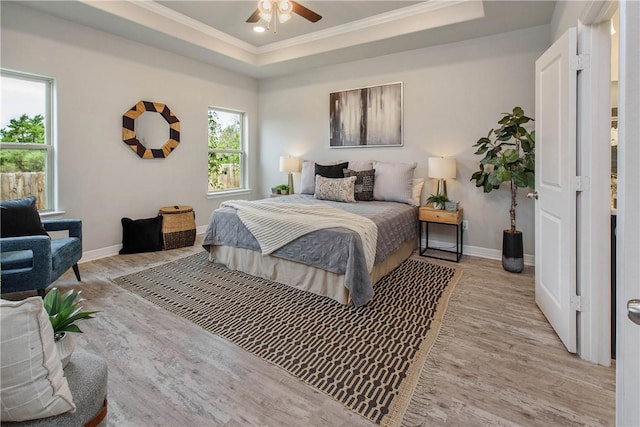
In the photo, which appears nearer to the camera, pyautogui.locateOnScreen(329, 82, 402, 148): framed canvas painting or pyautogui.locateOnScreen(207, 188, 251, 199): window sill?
pyautogui.locateOnScreen(329, 82, 402, 148): framed canvas painting

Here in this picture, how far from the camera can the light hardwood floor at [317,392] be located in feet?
4.95

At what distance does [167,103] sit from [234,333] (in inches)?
146

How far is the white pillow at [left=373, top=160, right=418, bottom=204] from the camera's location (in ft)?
13.6

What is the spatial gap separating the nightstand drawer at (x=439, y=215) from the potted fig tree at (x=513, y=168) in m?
0.45

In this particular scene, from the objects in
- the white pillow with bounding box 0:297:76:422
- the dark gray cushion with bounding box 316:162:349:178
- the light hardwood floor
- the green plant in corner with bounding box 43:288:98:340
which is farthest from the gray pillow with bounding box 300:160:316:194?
the white pillow with bounding box 0:297:76:422

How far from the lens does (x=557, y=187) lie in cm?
219

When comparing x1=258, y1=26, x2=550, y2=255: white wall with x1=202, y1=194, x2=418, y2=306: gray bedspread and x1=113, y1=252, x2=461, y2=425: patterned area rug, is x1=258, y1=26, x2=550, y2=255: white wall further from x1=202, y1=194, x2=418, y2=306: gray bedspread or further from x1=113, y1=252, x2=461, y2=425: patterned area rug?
x1=113, y1=252, x2=461, y2=425: patterned area rug

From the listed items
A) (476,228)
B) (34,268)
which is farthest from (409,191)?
(34,268)

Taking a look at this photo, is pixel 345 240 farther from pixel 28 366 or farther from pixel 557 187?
pixel 28 366

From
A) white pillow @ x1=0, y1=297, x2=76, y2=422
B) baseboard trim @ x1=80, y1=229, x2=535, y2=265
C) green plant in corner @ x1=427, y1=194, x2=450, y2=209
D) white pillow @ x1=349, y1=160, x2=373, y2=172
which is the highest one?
white pillow @ x1=349, y1=160, x2=373, y2=172

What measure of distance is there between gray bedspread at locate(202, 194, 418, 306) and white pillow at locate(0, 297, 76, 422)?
1.93 meters

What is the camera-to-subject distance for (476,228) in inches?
162

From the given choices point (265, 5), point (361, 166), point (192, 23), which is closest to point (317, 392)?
point (265, 5)

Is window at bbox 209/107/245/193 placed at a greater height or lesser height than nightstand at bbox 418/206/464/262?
greater
